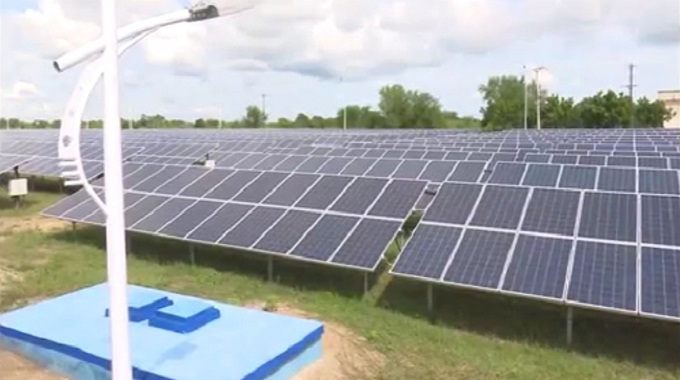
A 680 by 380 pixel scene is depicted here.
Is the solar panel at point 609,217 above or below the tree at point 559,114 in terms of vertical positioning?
below

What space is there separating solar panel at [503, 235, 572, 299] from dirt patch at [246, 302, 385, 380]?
5.94 feet

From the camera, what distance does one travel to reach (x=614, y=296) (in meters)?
6.26

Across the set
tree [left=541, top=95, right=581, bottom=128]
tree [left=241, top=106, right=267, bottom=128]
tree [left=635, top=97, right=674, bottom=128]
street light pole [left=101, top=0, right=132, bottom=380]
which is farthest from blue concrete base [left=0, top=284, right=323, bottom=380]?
tree [left=241, top=106, right=267, bottom=128]

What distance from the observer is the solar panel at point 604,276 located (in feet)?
20.4

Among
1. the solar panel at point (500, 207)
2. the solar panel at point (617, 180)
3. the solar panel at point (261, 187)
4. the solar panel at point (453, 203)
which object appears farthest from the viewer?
the solar panel at point (617, 180)

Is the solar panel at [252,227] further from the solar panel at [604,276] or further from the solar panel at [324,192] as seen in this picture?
the solar panel at [604,276]

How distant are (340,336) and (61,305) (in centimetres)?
344

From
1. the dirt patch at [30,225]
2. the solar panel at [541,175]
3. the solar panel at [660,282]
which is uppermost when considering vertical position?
the solar panel at [541,175]

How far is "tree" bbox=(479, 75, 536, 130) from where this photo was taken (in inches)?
2798

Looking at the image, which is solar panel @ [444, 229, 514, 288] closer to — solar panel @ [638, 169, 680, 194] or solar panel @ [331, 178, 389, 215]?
solar panel @ [331, 178, 389, 215]

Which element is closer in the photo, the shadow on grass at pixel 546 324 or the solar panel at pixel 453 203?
the shadow on grass at pixel 546 324

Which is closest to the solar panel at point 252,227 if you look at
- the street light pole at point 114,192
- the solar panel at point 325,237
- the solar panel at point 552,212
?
the solar panel at point 325,237

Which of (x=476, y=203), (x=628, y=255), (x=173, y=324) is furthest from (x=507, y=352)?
(x=173, y=324)

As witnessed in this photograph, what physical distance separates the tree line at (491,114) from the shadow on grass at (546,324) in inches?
2074
